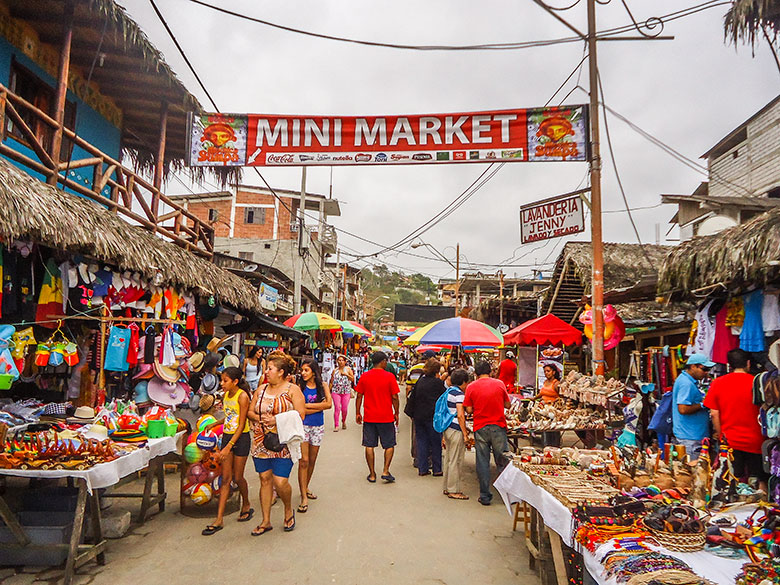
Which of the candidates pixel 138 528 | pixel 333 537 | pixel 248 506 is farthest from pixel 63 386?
pixel 333 537

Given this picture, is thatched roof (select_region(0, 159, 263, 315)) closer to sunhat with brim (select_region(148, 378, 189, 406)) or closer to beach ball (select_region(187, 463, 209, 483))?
sunhat with brim (select_region(148, 378, 189, 406))

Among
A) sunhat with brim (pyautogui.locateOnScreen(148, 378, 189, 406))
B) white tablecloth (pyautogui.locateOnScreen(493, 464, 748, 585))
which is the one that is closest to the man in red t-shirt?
white tablecloth (pyautogui.locateOnScreen(493, 464, 748, 585))

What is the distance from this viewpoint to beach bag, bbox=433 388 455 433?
24.8 feet

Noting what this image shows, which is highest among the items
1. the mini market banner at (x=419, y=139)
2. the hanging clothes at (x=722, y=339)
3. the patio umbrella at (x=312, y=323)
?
the mini market banner at (x=419, y=139)

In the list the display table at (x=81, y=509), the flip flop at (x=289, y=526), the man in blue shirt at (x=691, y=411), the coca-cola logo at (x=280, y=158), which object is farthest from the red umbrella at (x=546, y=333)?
the display table at (x=81, y=509)

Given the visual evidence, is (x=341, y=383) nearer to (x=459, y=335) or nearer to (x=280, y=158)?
(x=459, y=335)

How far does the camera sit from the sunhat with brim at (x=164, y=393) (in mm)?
7809

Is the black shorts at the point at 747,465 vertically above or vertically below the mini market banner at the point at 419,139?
below

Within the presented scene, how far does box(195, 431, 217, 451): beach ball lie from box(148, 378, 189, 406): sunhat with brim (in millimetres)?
1945

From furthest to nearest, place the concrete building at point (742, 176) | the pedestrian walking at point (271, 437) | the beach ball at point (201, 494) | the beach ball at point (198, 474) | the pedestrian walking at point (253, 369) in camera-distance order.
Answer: the concrete building at point (742, 176)
the pedestrian walking at point (253, 369)
the beach ball at point (198, 474)
the beach ball at point (201, 494)
the pedestrian walking at point (271, 437)

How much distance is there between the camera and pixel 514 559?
5.19 metres

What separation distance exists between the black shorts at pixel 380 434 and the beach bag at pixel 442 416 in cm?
70

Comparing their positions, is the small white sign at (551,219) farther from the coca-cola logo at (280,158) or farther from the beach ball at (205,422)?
the beach ball at (205,422)

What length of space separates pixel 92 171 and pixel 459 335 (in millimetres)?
8576
